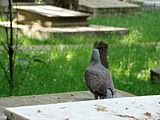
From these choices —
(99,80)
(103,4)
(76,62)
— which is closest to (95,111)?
(99,80)

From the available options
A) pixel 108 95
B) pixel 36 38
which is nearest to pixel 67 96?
pixel 108 95

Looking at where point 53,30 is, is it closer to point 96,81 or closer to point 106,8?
point 106,8

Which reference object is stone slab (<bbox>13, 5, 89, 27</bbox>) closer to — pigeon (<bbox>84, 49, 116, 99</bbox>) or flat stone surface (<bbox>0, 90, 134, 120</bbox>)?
flat stone surface (<bbox>0, 90, 134, 120</bbox>)

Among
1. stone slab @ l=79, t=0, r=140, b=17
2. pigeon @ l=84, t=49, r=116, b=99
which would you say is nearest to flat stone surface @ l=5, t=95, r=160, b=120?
pigeon @ l=84, t=49, r=116, b=99

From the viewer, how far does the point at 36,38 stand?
14656 millimetres

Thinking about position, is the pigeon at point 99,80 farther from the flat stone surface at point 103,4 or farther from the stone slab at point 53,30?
the flat stone surface at point 103,4

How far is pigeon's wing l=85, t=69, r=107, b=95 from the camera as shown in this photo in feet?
19.1

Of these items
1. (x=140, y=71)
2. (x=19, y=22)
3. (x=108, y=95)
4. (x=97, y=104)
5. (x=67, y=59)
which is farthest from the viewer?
(x=19, y=22)

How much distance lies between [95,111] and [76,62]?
642 centimetres

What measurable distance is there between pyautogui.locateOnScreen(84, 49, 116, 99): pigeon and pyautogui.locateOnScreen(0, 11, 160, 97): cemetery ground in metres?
1.53

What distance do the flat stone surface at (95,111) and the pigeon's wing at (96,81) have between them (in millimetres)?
1161

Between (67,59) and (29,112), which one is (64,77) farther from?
(29,112)

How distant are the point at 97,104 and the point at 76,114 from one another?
1.38 feet

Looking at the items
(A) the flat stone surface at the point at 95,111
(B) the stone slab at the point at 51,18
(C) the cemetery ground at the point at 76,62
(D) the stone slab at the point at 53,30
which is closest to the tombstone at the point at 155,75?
(C) the cemetery ground at the point at 76,62
